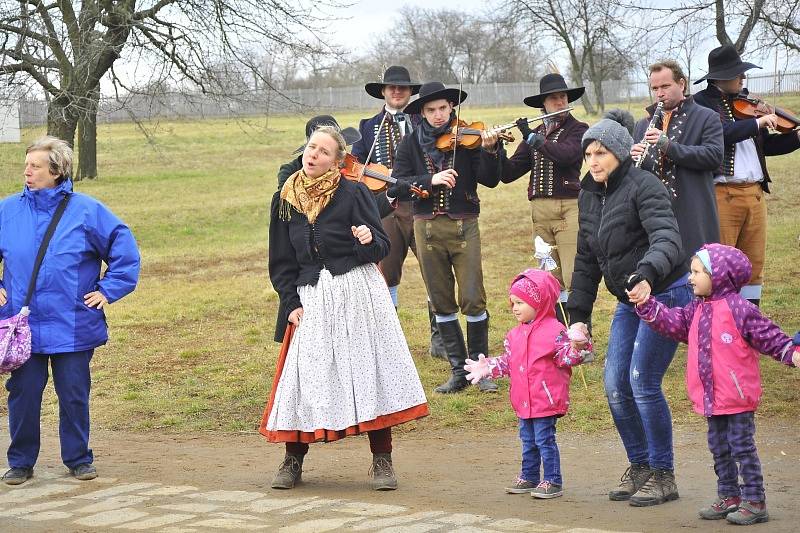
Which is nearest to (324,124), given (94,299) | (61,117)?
(94,299)

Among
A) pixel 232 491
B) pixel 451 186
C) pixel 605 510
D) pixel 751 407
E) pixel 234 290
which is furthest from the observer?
pixel 234 290

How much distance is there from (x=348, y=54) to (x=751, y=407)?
15849mm

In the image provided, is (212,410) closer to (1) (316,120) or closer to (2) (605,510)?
(1) (316,120)

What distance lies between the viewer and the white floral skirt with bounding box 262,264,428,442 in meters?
6.39

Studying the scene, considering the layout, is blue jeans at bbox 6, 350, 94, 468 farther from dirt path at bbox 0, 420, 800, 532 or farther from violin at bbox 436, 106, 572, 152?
violin at bbox 436, 106, 572, 152

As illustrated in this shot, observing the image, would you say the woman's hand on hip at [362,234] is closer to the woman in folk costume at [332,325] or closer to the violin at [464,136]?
the woman in folk costume at [332,325]

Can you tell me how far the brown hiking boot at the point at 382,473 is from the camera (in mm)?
6473

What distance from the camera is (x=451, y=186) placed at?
8695 millimetres

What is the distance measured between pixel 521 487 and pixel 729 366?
53.6 inches

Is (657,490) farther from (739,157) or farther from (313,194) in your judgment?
(739,157)

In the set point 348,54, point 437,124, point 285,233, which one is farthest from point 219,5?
point 285,233

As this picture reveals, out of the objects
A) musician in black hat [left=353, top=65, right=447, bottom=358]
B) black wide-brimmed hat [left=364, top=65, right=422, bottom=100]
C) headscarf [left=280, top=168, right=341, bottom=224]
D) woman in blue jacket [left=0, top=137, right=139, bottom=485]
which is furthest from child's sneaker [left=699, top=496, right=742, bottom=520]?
black wide-brimmed hat [left=364, top=65, right=422, bottom=100]

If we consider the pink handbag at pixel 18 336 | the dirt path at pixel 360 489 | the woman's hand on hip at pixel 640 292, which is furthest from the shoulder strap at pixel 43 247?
the woman's hand on hip at pixel 640 292

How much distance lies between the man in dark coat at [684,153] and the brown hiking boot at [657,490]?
1271 millimetres
